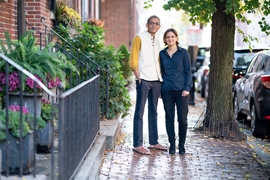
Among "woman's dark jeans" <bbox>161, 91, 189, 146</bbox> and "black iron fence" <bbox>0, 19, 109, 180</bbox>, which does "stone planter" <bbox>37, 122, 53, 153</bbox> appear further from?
"woman's dark jeans" <bbox>161, 91, 189, 146</bbox>

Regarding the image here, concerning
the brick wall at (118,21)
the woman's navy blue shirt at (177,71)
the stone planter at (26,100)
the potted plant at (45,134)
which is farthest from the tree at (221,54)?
the brick wall at (118,21)

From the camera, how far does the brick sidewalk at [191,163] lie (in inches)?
269

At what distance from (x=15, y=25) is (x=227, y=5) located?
3.42 meters

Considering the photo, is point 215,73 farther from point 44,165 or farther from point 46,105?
point 44,165

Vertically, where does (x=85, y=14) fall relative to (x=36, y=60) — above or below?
above

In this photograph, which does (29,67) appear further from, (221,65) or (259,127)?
(259,127)

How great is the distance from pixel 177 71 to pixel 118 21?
19.4 meters

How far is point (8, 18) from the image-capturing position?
8344 mm

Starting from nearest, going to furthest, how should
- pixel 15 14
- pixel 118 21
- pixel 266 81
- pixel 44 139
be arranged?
pixel 44 139 → pixel 15 14 → pixel 266 81 → pixel 118 21

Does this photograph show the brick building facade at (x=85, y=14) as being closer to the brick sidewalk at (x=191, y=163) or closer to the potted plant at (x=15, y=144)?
the brick sidewalk at (x=191, y=163)

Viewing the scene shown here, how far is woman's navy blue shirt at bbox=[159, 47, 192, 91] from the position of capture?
782 cm

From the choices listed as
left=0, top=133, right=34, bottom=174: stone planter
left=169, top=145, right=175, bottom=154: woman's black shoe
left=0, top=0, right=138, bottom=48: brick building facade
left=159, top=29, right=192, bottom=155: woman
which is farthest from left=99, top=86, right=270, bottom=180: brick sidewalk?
left=0, top=0, right=138, bottom=48: brick building facade

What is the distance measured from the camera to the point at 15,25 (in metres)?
8.81

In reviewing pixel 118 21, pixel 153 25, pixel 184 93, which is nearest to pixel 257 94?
pixel 184 93
